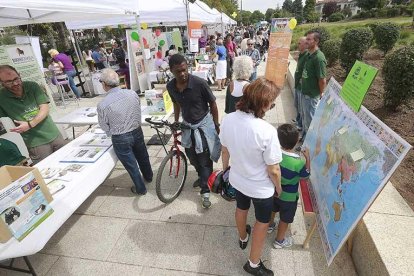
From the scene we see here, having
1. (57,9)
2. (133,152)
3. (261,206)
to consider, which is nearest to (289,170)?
(261,206)

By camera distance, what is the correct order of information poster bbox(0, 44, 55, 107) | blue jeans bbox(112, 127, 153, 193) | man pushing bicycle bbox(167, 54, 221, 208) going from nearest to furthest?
man pushing bicycle bbox(167, 54, 221, 208), blue jeans bbox(112, 127, 153, 193), information poster bbox(0, 44, 55, 107)

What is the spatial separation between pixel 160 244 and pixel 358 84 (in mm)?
2448

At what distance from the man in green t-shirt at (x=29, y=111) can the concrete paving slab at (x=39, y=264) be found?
1300 mm

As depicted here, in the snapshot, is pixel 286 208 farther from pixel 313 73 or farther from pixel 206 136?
pixel 313 73

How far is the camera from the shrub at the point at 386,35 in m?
9.03

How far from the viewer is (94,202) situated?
136 inches

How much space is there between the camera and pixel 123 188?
3.69 meters

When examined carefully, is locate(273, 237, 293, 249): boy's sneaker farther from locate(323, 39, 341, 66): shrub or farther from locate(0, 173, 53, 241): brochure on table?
locate(323, 39, 341, 66): shrub

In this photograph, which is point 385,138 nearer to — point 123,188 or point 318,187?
point 318,187

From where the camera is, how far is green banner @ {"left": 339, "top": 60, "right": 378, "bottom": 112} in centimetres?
177

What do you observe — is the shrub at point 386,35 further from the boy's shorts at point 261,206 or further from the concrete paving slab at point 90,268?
the concrete paving slab at point 90,268

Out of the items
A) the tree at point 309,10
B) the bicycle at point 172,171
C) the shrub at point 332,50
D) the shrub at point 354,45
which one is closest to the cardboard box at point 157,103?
the bicycle at point 172,171

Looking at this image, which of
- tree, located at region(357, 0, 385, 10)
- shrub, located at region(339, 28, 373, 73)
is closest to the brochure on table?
shrub, located at region(339, 28, 373, 73)

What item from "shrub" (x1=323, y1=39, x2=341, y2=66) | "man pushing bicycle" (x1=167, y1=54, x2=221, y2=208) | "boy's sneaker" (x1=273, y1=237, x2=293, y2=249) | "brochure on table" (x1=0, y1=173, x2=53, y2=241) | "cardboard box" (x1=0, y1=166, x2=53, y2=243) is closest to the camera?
"brochure on table" (x1=0, y1=173, x2=53, y2=241)
